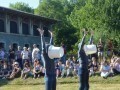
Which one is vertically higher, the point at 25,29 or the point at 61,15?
the point at 61,15

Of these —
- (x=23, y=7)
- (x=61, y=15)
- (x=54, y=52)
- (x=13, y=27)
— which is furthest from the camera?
(x=23, y=7)

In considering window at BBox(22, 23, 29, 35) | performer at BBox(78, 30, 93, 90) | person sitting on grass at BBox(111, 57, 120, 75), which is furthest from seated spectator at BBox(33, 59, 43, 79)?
window at BBox(22, 23, 29, 35)

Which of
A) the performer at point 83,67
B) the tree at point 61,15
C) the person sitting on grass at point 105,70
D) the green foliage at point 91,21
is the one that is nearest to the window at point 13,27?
the green foliage at point 91,21

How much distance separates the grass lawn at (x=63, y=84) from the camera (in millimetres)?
18062

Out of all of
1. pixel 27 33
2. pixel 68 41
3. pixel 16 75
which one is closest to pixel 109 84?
pixel 16 75

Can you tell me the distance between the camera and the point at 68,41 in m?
52.3

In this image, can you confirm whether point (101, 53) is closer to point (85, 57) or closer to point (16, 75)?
point (16, 75)

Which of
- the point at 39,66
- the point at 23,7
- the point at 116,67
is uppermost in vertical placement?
the point at 23,7

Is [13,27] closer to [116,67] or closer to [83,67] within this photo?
[116,67]

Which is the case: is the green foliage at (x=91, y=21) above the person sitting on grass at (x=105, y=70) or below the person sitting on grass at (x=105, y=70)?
above

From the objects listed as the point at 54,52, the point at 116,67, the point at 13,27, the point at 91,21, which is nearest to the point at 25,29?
the point at 13,27

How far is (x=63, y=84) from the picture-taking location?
63.8 feet

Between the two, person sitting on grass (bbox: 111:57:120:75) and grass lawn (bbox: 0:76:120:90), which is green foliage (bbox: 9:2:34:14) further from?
person sitting on grass (bbox: 111:57:120:75)

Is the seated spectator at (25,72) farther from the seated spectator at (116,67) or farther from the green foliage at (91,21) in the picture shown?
the green foliage at (91,21)
